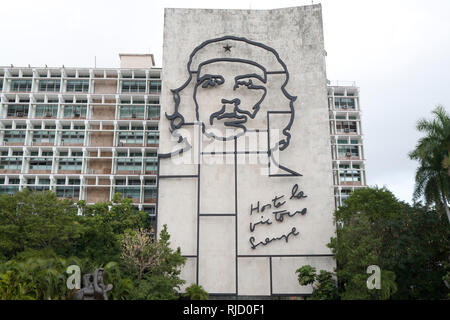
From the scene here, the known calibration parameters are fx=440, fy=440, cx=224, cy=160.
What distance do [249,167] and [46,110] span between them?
35.5m

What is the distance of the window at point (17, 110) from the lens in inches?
2175

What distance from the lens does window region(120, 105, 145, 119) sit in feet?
182

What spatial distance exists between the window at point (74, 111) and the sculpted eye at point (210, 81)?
28073mm

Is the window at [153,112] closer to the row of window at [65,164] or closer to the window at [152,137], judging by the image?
the window at [152,137]

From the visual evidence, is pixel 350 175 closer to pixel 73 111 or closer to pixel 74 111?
pixel 74 111

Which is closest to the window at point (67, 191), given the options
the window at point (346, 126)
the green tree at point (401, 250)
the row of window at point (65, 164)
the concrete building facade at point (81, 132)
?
the concrete building facade at point (81, 132)

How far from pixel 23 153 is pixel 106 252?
3056 centimetres

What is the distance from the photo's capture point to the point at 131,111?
183 ft

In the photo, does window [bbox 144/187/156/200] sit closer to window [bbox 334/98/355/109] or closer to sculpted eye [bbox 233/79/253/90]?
sculpted eye [bbox 233/79/253/90]

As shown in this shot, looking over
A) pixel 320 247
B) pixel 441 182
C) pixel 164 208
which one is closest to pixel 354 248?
pixel 320 247

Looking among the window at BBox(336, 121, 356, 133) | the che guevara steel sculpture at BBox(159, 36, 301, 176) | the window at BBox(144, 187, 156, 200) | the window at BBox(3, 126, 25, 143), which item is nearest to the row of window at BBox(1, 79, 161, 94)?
the window at BBox(3, 126, 25, 143)

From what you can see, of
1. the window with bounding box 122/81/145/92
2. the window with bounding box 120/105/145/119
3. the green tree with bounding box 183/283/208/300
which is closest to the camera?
the green tree with bounding box 183/283/208/300

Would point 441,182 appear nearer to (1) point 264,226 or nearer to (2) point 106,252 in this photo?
(1) point 264,226

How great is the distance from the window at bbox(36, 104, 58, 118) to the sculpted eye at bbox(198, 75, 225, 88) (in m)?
30.3
